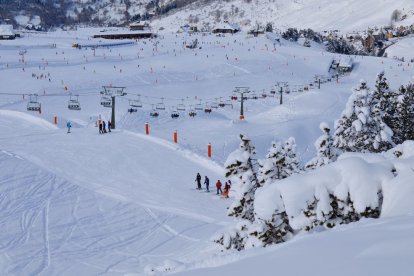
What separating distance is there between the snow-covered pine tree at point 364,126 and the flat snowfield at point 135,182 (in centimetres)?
509

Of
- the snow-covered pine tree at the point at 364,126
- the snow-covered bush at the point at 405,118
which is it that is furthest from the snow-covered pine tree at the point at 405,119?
the snow-covered pine tree at the point at 364,126

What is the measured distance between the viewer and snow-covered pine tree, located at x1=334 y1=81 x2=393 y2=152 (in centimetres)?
1817

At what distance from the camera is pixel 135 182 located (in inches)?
864

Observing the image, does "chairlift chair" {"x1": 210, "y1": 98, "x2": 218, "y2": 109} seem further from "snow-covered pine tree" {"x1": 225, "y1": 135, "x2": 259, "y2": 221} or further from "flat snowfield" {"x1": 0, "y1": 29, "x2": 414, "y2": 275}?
"snow-covered pine tree" {"x1": 225, "y1": 135, "x2": 259, "y2": 221}

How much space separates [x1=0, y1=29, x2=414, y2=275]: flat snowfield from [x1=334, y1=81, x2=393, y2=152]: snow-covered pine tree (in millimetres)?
5086

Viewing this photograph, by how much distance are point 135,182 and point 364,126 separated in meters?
8.95

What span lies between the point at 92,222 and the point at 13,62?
164 feet

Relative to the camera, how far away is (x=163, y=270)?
7617 millimetres

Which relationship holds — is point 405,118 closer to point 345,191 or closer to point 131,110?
point 345,191

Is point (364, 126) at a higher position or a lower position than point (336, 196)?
lower

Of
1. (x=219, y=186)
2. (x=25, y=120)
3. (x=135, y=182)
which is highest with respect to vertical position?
(x=25, y=120)

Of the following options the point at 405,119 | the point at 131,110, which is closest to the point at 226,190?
the point at 405,119

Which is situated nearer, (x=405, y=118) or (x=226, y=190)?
(x=226, y=190)

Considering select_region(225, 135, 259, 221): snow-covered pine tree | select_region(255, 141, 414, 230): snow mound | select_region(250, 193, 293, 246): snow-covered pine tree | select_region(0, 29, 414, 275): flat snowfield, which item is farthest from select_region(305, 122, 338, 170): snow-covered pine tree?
select_region(255, 141, 414, 230): snow mound
